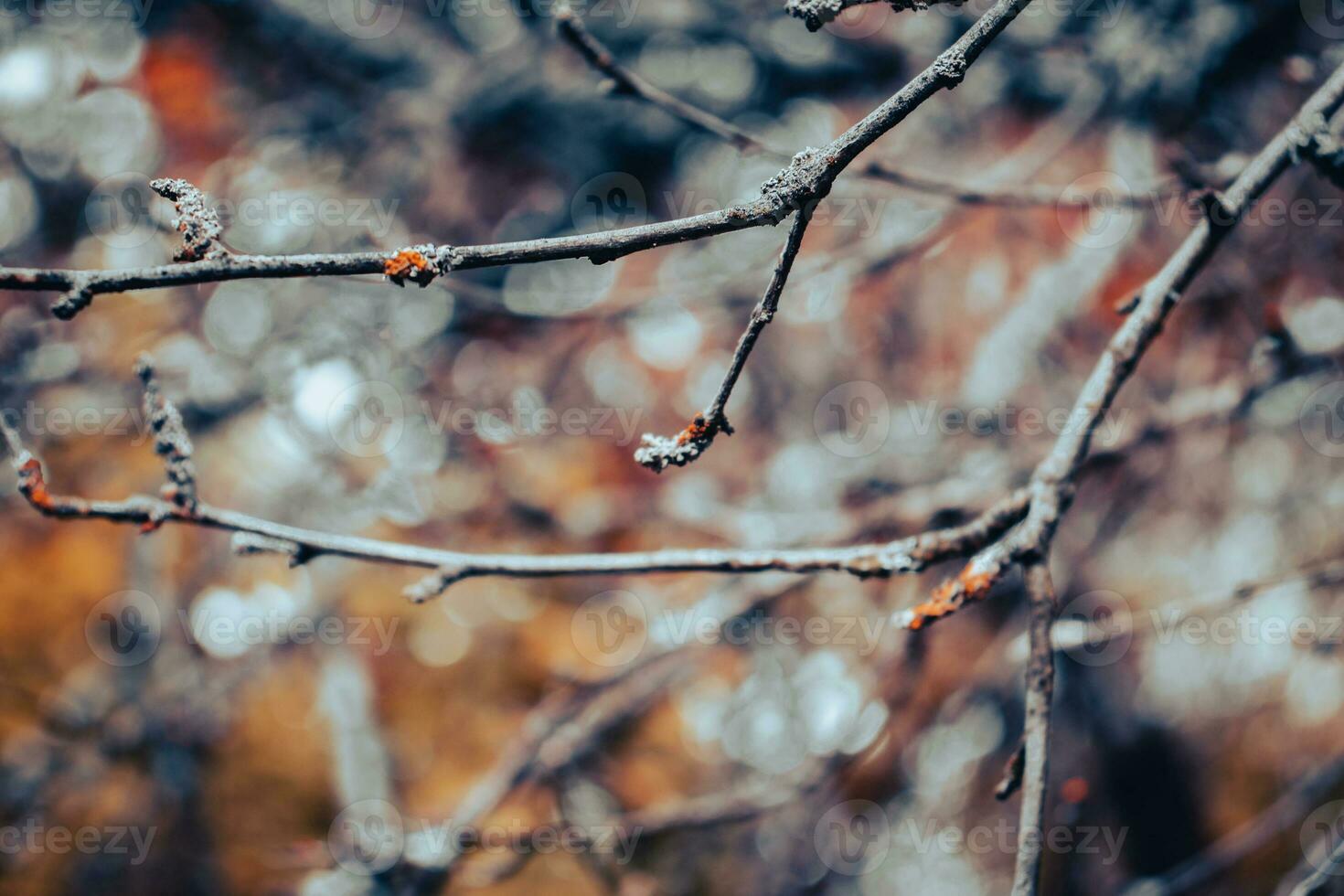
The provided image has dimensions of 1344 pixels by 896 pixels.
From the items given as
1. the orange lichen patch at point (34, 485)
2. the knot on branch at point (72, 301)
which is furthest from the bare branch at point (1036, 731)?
the orange lichen patch at point (34, 485)

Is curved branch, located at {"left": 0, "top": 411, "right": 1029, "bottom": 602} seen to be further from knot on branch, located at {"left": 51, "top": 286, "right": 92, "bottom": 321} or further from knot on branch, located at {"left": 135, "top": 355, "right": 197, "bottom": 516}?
knot on branch, located at {"left": 51, "top": 286, "right": 92, "bottom": 321}

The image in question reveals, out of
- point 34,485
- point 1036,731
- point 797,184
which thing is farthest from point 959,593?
point 34,485

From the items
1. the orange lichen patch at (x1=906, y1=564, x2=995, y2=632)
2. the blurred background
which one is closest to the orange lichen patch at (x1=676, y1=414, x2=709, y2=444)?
the orange lichen patch at (x1=906, y1=564, x2=995, y2=632)

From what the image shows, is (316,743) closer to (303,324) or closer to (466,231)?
(303,324)

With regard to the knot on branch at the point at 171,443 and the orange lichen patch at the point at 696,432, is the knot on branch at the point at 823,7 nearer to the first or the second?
the orange lichen patch at the point at 696,432

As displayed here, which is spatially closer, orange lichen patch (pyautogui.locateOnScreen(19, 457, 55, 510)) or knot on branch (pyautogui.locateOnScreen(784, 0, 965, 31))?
knot on branch (pyautogui.locateOnScreen(784, 0, 965, 31))
